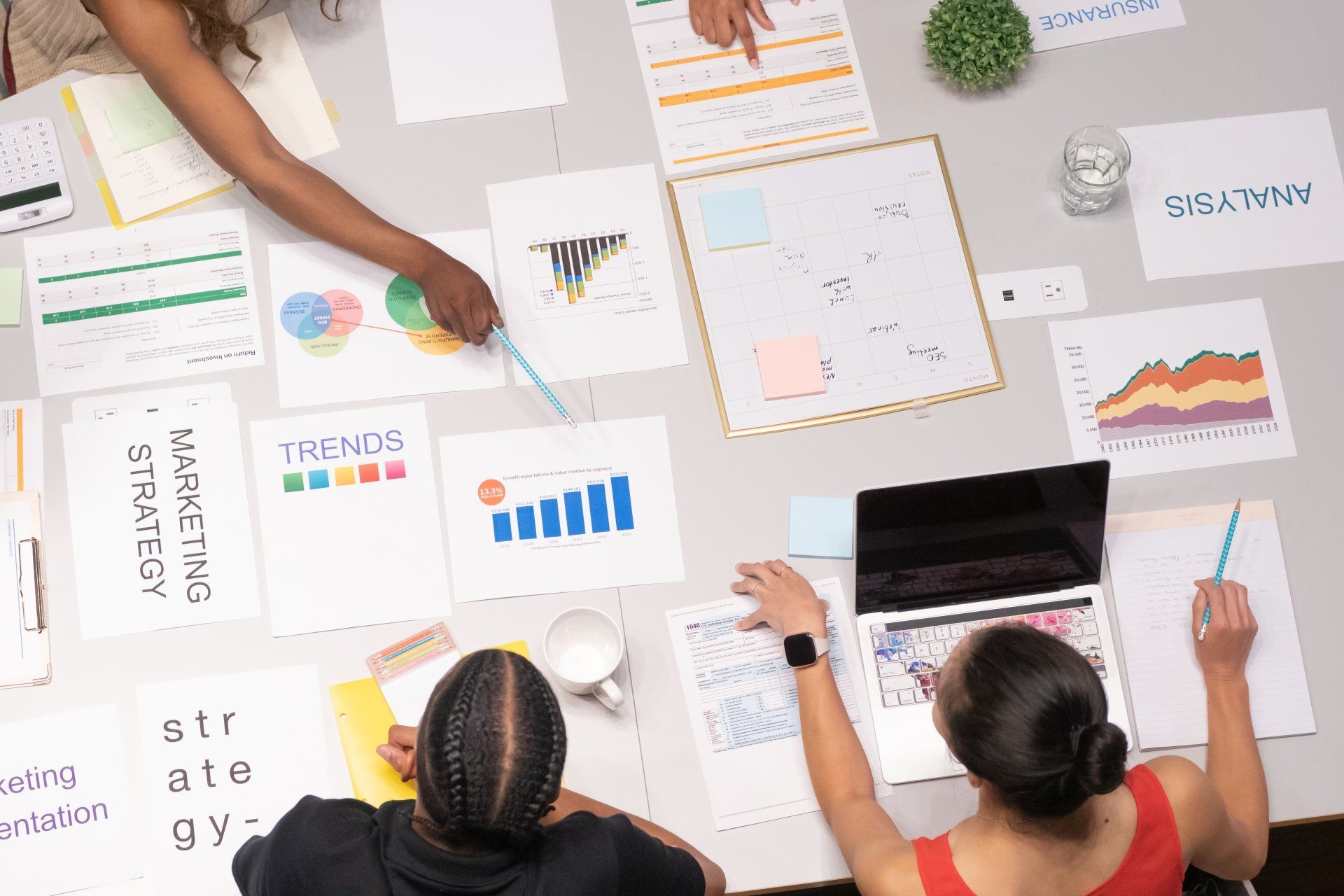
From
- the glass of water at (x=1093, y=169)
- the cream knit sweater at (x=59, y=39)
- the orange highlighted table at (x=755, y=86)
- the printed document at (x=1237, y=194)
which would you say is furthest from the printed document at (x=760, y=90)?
the cream knit sweater at (x=59, y=39)

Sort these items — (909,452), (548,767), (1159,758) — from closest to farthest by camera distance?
(548,767)
(1159,758)
(909,452)

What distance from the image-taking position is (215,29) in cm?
154

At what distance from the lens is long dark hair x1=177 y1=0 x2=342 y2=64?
59.1 inches

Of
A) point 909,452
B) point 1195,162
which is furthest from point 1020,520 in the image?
point 1195,162

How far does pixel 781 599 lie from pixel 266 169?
3.19 feet

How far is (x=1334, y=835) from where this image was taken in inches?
63.7

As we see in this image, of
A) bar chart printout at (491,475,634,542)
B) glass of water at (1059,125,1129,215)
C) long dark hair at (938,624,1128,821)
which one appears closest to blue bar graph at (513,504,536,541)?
bar chart printout at (491,475,634,542)

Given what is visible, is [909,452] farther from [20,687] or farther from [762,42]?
[20,687]

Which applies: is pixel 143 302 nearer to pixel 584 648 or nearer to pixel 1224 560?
pixel 584 648

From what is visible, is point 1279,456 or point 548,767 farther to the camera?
point 1279,456

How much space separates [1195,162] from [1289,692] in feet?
2.69

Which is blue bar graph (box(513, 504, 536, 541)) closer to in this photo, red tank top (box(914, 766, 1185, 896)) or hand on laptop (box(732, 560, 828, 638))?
hand on laptop (box(732, 560, 828, 638))

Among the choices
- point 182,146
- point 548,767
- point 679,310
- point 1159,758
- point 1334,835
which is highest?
point 182,146

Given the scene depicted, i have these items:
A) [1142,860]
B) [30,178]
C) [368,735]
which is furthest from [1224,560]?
[30,178]
